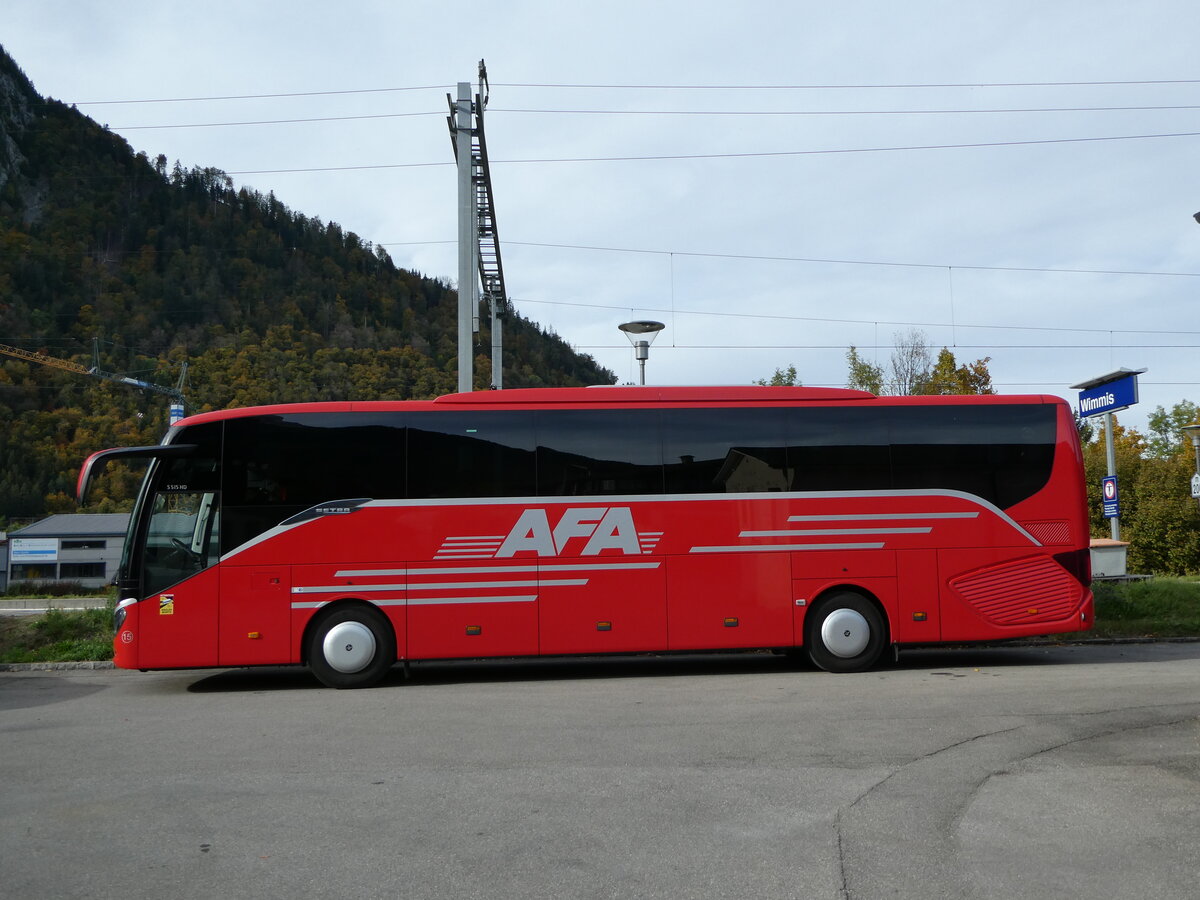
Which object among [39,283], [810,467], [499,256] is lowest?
[810,467]

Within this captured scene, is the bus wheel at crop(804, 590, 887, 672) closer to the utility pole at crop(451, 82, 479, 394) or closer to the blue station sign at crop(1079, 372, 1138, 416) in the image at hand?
the utility pole at crop(451, 82, 479, 394)

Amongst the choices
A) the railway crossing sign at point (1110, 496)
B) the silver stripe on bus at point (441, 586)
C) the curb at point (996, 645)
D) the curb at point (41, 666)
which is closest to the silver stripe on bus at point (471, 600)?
the silver stripe on bus at point (441, 586)

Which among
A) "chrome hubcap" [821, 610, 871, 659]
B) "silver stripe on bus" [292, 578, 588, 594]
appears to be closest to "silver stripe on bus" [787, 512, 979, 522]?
"chrome hubcap" [821, 610, 871, 659]

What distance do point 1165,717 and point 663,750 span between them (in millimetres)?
4478

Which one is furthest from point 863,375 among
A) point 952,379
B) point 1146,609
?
point 1146,609

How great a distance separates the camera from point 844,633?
12680mm

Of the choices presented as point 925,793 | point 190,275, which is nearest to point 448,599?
point 925,793

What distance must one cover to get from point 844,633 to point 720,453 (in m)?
2.65

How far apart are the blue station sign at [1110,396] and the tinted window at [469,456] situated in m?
12.4

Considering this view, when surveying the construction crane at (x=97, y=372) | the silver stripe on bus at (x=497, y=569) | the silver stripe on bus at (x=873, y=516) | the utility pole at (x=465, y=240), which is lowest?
the silver stripe on bus at (x=497, y=569)

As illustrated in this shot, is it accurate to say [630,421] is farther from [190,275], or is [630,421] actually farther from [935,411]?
[190,275]

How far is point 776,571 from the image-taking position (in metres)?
12.6

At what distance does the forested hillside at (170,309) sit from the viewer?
64081 millimetres

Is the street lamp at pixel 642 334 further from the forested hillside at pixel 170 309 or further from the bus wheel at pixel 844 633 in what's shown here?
the forested hillside at pixel 170 309
